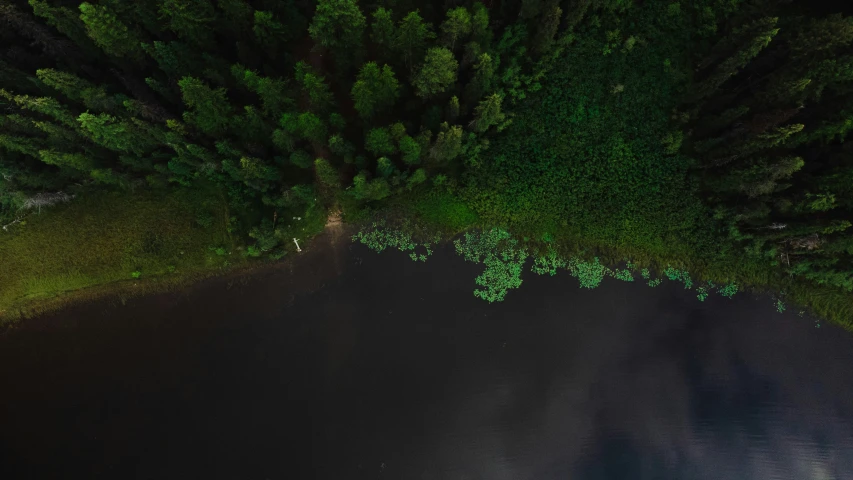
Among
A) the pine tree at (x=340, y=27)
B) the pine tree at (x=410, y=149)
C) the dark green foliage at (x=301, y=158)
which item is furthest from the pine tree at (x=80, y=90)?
the pine tree at (x=410, y=149)

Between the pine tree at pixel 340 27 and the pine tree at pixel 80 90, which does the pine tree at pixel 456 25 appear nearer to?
the pine tree at pixel 340 27

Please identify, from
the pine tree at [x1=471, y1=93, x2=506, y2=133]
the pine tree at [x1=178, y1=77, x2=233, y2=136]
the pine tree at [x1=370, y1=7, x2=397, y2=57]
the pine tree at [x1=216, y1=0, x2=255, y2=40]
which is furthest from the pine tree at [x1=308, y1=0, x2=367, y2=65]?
the pine tree at [x1=471, y1=93, x2=506, y2=133]

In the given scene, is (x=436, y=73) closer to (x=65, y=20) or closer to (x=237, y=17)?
(x=237, y=17)

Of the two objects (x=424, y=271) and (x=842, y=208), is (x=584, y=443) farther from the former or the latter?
(x=842, y=208)

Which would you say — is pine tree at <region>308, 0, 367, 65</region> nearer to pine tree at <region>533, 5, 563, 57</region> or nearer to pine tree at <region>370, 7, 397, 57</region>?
pine tree at <region>370, 7, 397, 57</region>

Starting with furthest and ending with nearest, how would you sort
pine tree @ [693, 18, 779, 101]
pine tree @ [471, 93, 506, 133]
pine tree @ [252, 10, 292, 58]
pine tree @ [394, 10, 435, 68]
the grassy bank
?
the grassy bank
pine tree @ [471, 93, 506, 133]
pine tree @ [252, 10, 292, 58]
pine tree @ [394, 10, 435, 68]
pine tree @ [693, 18, 779, 101]

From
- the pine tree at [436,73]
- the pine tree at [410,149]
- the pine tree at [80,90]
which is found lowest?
the pine tree at [410,149]

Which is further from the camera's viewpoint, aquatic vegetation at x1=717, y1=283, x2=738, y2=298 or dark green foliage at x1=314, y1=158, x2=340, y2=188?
aquatic vegetation at x1=717, y1=283, x2=738, y2=298
